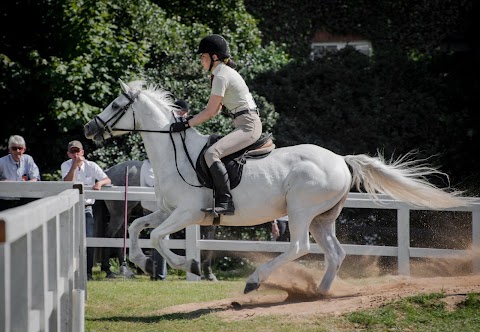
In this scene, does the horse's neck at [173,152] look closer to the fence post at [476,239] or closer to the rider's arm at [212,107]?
the rider's arm at [212,107]

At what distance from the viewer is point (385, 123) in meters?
16.5

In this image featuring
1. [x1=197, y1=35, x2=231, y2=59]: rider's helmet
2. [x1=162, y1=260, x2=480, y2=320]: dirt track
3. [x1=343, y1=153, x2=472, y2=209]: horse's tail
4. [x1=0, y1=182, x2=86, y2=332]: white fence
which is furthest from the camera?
[x1=343, y1=153, x2=472, y2=209]: horse's tail

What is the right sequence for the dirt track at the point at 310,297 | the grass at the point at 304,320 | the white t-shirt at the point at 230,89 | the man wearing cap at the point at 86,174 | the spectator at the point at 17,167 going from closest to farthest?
the grass at the point at 304,320 → the dirt track at the point at 310,297 → the white t-shirt at the point at 230,89 → the man wearing cap at the point at 86,174 → the spectator at the point at 17,167

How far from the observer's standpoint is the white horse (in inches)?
340

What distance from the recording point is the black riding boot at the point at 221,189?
27.7 feet

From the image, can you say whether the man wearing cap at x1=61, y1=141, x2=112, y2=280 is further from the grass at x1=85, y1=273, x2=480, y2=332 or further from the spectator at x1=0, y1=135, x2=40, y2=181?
the grass at x1=85, y1=273, x2=480, y2=332

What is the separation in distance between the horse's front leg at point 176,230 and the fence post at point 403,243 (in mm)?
3933

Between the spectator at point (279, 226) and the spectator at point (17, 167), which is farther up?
the spectator at point (17, 167)

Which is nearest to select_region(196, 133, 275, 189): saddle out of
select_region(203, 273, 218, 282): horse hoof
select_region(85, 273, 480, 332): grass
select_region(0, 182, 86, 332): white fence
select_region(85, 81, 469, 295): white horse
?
select_region(85, 81, 469, 295): white horse

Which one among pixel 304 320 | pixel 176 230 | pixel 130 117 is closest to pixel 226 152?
pixel 176 230

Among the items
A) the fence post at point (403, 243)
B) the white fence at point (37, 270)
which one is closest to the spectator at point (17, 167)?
the fence post at point (403, 243)

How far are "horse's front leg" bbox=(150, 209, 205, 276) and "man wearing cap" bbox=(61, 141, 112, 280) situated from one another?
11.5 ft

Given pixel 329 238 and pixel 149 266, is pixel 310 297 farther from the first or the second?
pixel 149 266

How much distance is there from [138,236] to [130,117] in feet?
Answer: 4.37
